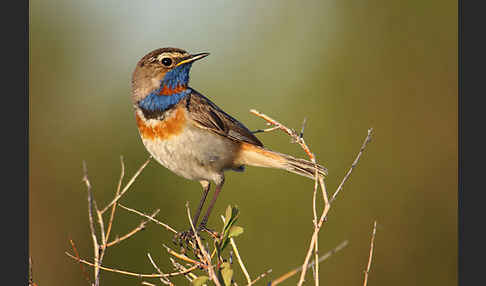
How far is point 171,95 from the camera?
416 cm

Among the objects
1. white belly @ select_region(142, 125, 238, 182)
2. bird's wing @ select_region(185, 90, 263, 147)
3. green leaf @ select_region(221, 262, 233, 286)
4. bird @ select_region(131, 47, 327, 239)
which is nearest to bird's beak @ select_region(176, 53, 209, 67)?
bird @ select_region(131, 47, 327, 239)

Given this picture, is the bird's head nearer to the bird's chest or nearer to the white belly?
the bird's chest

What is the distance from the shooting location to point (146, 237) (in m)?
6.18

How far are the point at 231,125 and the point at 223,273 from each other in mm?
2017

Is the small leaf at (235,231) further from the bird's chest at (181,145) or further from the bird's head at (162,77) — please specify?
the bird's head at (162,77)

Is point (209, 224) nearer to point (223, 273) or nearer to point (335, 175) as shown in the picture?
point (335, 175)

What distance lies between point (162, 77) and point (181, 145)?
60cm

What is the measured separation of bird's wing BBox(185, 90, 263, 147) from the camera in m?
4.21

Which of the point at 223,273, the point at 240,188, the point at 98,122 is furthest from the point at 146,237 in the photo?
the point at 223,273

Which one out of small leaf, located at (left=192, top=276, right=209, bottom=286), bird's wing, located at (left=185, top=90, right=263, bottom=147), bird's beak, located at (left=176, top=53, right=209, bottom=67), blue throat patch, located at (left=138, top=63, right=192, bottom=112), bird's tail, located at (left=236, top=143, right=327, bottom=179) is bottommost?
small leaf, located at (left=192, top=276, right=209, bottom=286)

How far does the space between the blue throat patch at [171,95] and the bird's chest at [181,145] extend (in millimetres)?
91

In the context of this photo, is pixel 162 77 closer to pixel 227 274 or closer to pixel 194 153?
pixel 194 153

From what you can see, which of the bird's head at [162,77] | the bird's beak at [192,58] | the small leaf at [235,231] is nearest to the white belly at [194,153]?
the bird's head at [162,77]

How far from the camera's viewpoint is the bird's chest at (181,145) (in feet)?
13.2
